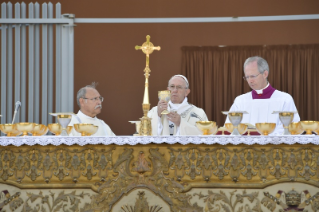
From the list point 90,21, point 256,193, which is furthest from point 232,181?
point 90,21

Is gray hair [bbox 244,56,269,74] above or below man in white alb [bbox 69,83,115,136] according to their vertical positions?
above

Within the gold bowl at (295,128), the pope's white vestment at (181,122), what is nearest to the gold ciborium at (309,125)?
the gold bowl at (295,128)

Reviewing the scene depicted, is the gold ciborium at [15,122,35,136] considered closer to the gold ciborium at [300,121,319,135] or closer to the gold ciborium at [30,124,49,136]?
the gold ciborium at [30,124,49,136]

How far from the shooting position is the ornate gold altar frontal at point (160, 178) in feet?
17.5

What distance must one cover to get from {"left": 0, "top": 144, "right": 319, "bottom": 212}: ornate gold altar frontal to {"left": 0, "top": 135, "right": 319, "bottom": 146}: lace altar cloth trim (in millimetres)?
62

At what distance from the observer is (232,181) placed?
5395 mm

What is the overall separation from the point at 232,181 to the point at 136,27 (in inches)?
196

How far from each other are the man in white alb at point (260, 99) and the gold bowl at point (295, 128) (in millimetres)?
1330

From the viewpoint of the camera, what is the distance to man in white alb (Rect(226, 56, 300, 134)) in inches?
276

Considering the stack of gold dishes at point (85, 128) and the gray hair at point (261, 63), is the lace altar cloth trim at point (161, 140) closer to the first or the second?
the stack of gold dishes at point (85, 128)

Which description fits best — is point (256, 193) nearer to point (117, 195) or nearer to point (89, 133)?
point (117, 195)

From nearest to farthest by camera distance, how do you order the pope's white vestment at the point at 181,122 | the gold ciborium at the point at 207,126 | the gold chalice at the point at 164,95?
the gold ciborium at the point at 207,126
the gold chalice at the point at 164,95
the pope's white vestment at the point at 181,122

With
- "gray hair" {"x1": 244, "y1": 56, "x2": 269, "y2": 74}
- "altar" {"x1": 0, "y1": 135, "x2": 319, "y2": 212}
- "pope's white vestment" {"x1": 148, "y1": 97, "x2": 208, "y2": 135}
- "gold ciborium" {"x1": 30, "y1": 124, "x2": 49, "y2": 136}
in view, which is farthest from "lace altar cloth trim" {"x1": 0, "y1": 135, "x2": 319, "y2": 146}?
"gray hair" {"x1": 244, "y1": 56, "x2": 269, "y2": 74}

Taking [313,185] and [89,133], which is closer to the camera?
[313,185]
